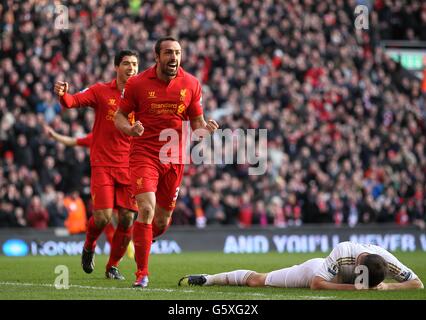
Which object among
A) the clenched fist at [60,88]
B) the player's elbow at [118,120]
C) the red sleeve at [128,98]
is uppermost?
the clenched fist at [60,88]

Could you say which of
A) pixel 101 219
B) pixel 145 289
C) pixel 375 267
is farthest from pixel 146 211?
pixel 375 267

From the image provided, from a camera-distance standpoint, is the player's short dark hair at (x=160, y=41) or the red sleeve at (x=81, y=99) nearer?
the player's short dark hair at (x=160, y=41)

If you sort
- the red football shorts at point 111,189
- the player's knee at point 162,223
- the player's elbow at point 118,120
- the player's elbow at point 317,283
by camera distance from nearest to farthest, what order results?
the player's elbow at point 317,283 < the player's elbow at point 118,120 < the player's knee at point 162,223 < the red football shorts at point 111,189

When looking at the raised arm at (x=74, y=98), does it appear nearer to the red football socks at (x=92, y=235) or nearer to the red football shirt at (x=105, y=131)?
the red football shirt at (x=105, y=131)

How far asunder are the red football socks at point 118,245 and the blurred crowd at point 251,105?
9489mm

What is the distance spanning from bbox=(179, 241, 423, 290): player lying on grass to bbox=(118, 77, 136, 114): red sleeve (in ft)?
8.48

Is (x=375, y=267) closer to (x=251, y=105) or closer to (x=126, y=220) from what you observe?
(x=126, y=220)

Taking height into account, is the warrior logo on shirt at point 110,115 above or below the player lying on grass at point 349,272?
above

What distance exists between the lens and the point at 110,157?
13.9 meters

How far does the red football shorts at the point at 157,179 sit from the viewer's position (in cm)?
1185

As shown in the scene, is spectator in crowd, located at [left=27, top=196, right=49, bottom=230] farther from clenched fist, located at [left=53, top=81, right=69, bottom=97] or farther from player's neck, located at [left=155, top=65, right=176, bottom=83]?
player's neck, located at [left=155, top=65, right=176, bottom=83]

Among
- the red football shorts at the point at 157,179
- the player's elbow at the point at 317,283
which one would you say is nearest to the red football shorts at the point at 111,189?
the red football shorts at the point at 157,179

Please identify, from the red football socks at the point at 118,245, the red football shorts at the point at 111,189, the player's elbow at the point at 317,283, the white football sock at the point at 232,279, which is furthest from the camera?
the red football shorts at the point at 111,189
